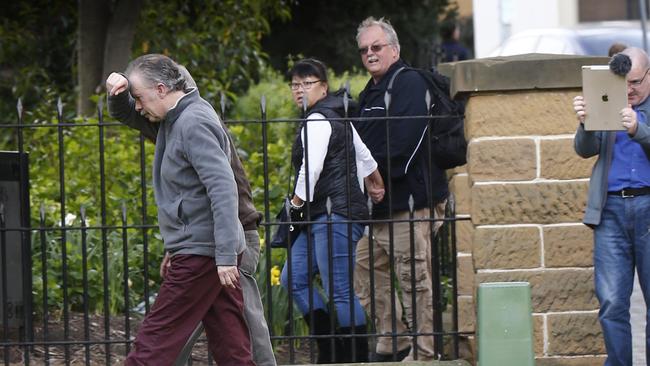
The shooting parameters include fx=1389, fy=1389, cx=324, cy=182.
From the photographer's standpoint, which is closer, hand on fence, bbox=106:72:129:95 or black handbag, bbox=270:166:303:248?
hand on fence, bbox=106:72:129:95

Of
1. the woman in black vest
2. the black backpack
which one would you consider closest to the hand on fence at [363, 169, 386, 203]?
the woman in black vest

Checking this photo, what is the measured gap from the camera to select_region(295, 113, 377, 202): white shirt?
6.83m

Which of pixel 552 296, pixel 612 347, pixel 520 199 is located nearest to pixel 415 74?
pixel 520 199

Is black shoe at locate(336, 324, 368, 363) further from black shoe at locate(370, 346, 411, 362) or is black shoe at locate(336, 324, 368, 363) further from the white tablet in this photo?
the white tablet

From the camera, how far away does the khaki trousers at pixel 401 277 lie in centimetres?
712

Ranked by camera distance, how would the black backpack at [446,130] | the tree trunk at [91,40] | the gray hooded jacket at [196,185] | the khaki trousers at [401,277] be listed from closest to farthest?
1. the gray hooded jacket at [196,185]
2. the black backpack at [446,130]
3. the khaki trousers at [401,277]
4. the tree trunk at [91,40]

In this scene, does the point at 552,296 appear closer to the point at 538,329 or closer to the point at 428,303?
the point at 538,329

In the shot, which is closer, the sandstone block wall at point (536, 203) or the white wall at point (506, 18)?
the sandstone block wall at point (536, 203)

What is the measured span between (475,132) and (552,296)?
2.86 feet

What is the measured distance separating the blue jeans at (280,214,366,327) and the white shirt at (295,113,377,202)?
203 millimetres

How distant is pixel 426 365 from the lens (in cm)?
683

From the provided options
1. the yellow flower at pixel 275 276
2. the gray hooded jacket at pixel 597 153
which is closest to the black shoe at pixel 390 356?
the yellow flower at pixel 275 276

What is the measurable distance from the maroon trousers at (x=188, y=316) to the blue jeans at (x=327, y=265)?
46.9 inches

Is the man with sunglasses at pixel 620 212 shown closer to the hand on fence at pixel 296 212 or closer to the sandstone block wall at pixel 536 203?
the sandstone block wall at pixel 536 203
